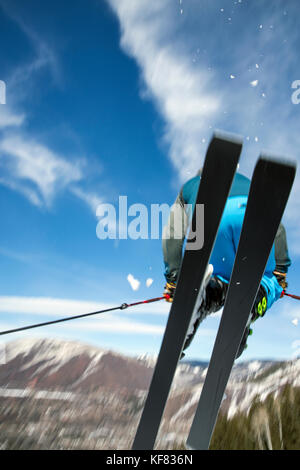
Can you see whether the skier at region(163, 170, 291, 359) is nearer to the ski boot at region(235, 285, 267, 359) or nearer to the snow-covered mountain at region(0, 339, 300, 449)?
the ski boot at region(235, 285, 267, 359)

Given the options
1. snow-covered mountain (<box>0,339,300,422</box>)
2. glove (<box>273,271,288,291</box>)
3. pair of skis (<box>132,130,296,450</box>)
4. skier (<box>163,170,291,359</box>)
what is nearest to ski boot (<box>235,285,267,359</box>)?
skier (<box>163,170,291,359</box>)

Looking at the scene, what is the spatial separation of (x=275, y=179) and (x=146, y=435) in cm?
274

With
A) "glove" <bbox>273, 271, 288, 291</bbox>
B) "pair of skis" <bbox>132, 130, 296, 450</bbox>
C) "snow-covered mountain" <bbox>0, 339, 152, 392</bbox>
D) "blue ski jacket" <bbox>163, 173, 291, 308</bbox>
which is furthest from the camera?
"snow-covered mountain" <bbox>0, 339, 152, 392</bbox>

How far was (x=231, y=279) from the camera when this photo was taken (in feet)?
9.35

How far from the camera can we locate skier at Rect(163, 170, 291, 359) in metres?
3.14

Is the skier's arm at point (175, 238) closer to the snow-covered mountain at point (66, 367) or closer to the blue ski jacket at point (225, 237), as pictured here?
the blue ski jacket at point (225, 237)

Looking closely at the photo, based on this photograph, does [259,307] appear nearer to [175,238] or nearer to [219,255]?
[219,255]

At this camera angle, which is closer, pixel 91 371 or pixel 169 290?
pixel 169 290

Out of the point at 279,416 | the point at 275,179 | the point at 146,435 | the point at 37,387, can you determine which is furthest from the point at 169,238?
the point at 37,387

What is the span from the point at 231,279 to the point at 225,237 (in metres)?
0.61

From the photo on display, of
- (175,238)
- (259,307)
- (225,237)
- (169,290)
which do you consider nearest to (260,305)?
(259,307)

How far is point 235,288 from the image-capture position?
9.38 ft

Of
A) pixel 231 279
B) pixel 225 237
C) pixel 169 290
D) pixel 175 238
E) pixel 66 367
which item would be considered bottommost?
pixel 66 367
